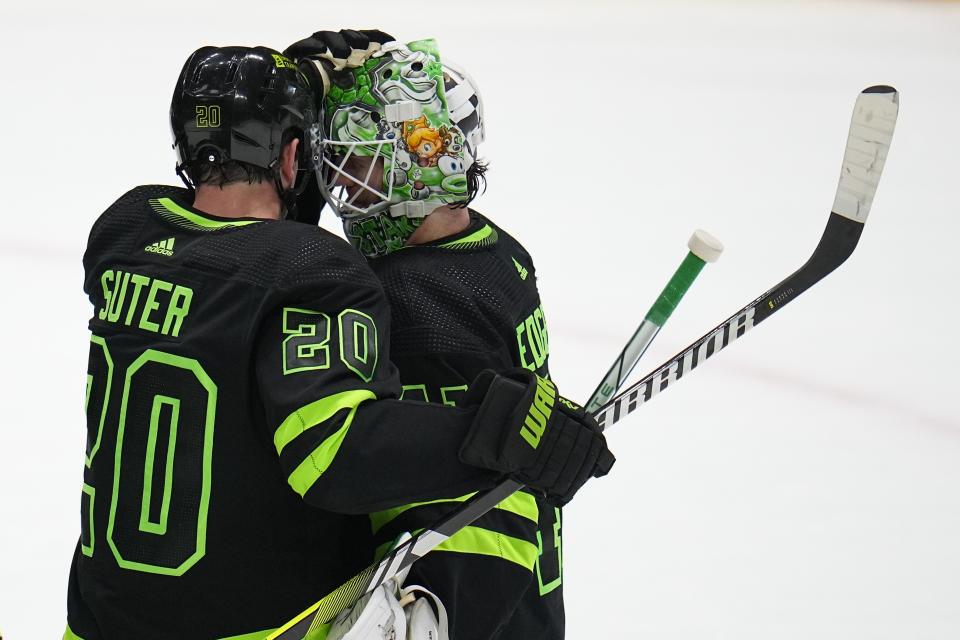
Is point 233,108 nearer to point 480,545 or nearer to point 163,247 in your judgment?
point 163,247

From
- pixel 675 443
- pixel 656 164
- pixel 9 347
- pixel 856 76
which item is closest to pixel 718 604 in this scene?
pixel 675 443

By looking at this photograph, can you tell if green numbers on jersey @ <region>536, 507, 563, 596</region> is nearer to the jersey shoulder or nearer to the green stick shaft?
the green stick shaft

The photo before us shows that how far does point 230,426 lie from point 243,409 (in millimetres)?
27

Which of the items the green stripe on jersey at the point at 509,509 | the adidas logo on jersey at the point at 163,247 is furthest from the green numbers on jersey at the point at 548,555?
the adidas logo on jersey at the point at 163,247

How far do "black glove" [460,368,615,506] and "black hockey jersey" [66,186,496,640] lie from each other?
0.10ft

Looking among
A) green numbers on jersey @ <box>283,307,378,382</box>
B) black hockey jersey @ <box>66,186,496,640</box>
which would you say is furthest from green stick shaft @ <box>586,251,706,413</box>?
green numbers on jersey @ <box>283,307,378,382</box>

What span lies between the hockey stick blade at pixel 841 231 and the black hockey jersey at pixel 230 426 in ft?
1.62

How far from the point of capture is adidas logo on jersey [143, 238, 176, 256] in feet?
4.33

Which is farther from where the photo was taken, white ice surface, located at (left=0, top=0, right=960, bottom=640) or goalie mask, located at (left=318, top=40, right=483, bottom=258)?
white ice surface, located at (left=0, top=0, right=960, bottom=640)

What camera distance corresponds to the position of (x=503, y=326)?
1.49 m

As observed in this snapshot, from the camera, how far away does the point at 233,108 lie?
1.36 meters

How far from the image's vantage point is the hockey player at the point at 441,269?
1441 mm

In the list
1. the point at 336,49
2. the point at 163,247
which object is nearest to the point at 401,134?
the point at 336,49

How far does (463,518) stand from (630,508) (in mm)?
1487
